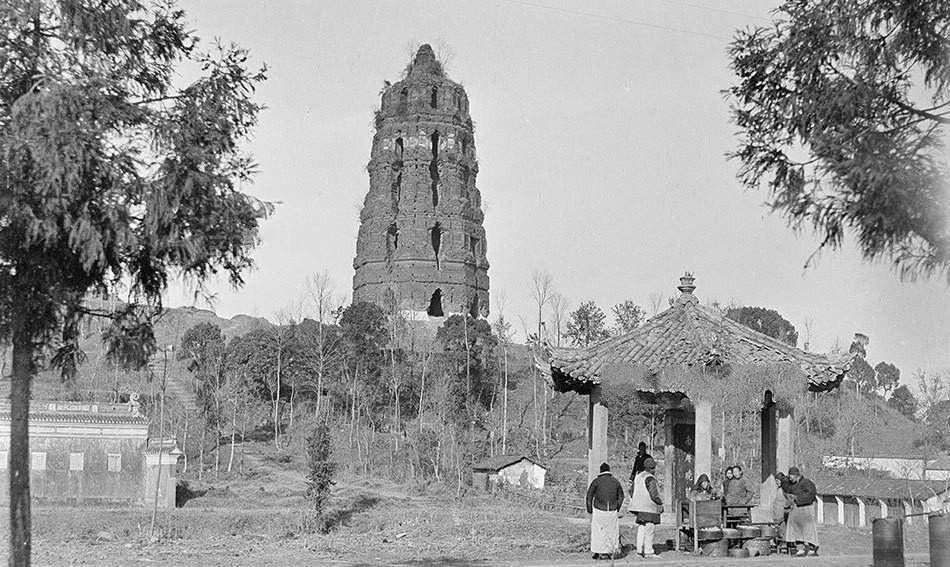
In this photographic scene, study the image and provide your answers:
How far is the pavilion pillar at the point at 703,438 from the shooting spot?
15562 mm

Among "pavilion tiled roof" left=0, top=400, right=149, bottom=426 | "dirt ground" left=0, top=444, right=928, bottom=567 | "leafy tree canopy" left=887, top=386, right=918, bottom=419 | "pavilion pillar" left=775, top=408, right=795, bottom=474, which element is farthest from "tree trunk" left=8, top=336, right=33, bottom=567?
"leafy tree canopy" left=887, top=386, right=918, bottom=419

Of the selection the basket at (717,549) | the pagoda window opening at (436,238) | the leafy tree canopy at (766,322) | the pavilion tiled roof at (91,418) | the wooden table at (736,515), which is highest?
the pagoda window opening at (436,238)

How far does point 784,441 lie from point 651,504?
3.74 metres

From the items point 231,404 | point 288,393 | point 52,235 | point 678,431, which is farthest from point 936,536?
point 288,393

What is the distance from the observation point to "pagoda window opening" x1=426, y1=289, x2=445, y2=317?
217 ft

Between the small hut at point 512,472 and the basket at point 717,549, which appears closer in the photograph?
the basket at point 717,549

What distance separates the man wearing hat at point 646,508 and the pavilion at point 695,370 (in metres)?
1.50

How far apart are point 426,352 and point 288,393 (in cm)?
806

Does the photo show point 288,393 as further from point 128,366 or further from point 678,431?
point 128,366

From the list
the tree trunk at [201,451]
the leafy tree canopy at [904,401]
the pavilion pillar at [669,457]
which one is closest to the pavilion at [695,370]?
the pavilion pillar at [669,457]

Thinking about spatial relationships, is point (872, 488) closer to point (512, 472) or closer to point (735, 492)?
point (512, 472)

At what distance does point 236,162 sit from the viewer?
870 centimetres

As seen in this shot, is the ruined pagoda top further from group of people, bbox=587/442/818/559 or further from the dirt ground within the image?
group of people, bbox=587/442/818/559

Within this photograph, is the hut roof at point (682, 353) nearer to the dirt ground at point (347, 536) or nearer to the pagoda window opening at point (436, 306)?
the dirt ground at point (347, 536)
